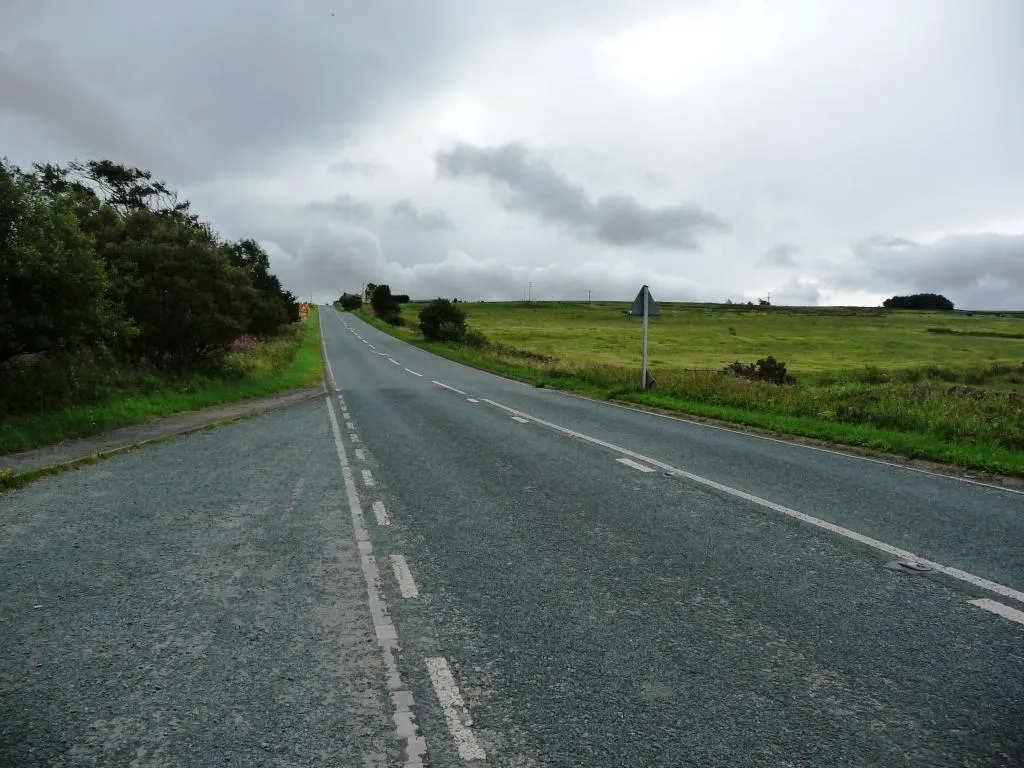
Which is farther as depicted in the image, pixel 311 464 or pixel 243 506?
pixel 311 464

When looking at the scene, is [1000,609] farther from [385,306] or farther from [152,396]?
[385,306]

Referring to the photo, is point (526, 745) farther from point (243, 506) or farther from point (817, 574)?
point (243, 506)

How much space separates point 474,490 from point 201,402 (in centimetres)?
1228

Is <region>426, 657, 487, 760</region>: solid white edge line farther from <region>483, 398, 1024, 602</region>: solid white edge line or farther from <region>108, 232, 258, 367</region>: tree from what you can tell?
<region>108, 232, 258, 367</region>: tree

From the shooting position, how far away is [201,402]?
17812mm

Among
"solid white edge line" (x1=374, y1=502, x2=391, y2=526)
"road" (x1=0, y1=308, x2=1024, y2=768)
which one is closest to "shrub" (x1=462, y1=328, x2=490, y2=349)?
"road" (x1=0, y1=308, x2=1024, y2=768)

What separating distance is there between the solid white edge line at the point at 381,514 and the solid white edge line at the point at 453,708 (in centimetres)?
316

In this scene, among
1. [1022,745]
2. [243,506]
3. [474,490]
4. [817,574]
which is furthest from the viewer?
[474,490]

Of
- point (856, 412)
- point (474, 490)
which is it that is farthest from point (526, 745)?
point (856, 412)

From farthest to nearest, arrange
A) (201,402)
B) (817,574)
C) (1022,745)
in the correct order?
(201,402)
(817,574)
(1022,745)

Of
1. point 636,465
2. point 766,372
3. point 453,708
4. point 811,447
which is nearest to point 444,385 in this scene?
point 811,447

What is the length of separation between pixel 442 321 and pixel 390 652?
55.5 meters

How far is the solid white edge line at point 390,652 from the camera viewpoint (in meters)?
3.15

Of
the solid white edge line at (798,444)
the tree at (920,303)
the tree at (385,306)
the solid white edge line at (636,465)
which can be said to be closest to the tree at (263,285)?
the solid white edge line at (798,444)
